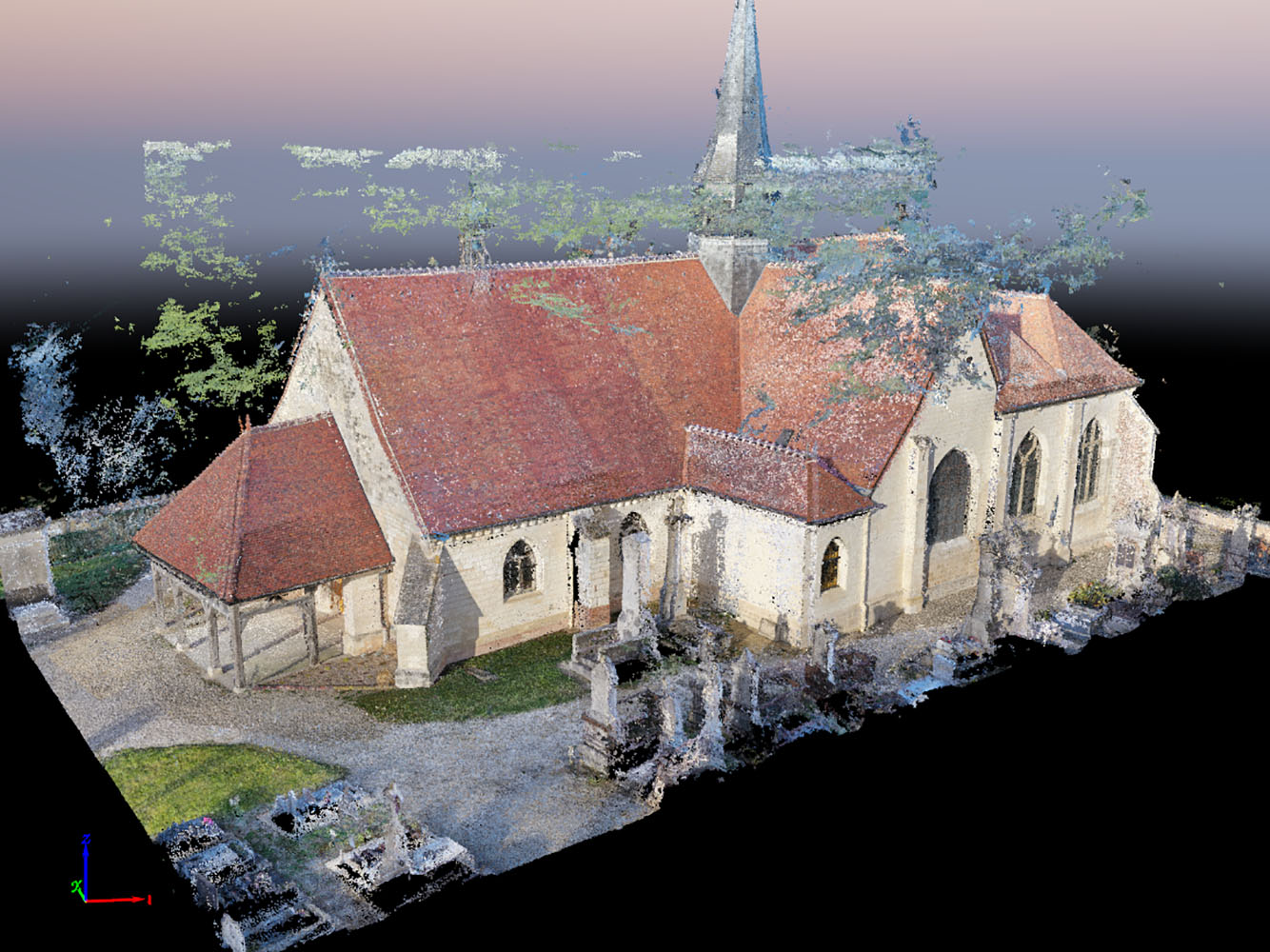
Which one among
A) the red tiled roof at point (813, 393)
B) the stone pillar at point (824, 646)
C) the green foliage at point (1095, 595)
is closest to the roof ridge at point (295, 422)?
the red tiled roof at point (813, 393)

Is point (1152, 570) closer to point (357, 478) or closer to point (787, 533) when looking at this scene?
point (787, 533)

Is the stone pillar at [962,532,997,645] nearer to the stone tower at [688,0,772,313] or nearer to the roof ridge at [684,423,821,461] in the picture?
the roof ridge at [684,423,821,461]

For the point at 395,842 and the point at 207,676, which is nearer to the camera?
the point at 395,842

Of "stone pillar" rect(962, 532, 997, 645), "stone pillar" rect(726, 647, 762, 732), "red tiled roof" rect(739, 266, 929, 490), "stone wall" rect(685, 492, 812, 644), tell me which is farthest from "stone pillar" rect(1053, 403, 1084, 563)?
"stone pillar" rect(726, 647, 762, 732)

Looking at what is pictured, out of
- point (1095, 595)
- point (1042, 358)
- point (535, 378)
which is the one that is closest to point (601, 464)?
point (535, 378)

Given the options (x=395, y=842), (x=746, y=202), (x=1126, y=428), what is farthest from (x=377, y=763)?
(x=1126, y=428)

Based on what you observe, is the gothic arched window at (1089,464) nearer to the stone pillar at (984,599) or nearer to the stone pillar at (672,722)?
the stone pillar at (984,599)

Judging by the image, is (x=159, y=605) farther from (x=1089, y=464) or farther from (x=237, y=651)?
(x=1089, y=464)
